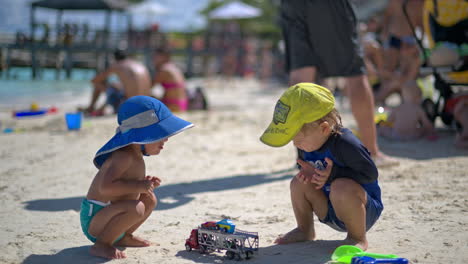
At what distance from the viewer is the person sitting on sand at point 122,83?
845 centimetres

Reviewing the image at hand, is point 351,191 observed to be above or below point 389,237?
above

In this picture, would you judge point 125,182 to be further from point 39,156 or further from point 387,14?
point 387,14

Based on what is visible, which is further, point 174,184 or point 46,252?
point 174,184

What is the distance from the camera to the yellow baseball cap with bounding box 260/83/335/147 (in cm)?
247

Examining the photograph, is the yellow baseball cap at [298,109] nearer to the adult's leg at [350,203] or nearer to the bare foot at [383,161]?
the adult's leg at [350,203]

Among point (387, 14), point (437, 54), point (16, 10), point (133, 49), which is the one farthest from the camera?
point (16, 10)

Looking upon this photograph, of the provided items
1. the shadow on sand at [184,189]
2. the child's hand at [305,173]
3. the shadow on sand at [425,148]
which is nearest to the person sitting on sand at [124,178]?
the child's hand at [305,173]

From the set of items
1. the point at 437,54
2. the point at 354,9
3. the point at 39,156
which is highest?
the point at 354,9

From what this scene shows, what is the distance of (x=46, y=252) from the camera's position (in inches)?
104

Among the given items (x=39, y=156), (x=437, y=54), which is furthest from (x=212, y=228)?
(x=437, y=54)

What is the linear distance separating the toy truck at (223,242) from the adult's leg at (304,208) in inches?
8.6

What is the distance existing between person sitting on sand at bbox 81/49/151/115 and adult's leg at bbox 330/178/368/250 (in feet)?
20.8

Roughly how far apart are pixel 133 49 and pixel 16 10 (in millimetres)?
52248

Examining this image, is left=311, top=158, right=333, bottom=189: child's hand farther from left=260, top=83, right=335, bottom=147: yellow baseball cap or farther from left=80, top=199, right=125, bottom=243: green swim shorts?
left=80, top=199, right=125, bottom=243: green swim shorts
